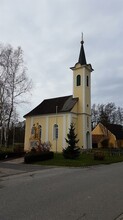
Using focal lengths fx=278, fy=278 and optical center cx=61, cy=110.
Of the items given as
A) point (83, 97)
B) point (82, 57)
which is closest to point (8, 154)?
point (83, 97)

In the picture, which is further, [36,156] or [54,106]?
[54,106]

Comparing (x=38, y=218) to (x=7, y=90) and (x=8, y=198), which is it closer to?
(x=8, y=198)

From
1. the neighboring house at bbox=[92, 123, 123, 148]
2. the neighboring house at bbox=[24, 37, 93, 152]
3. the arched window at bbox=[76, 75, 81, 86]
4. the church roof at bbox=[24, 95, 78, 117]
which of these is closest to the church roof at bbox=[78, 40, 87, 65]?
the neighboring house at bbox=[24, 37, 93, 152]

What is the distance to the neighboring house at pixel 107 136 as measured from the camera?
6531 cm

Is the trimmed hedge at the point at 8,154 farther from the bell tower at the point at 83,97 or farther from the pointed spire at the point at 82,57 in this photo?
the pointed spire at the point at 82,57

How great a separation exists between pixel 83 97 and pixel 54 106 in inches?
231

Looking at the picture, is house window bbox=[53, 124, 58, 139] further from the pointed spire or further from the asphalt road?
the asphalt road

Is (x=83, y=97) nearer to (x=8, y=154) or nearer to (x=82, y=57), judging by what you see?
(x=82, y=57)

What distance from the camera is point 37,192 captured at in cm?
1032

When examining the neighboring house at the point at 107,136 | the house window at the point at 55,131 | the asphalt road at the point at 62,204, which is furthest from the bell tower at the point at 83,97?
the asphalt road at the point at 62,204

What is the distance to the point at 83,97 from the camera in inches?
1896

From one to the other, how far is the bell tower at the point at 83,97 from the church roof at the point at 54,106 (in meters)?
1.52

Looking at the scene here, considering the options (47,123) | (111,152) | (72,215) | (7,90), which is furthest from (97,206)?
(47,123)

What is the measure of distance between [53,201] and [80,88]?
4126 centimetres
